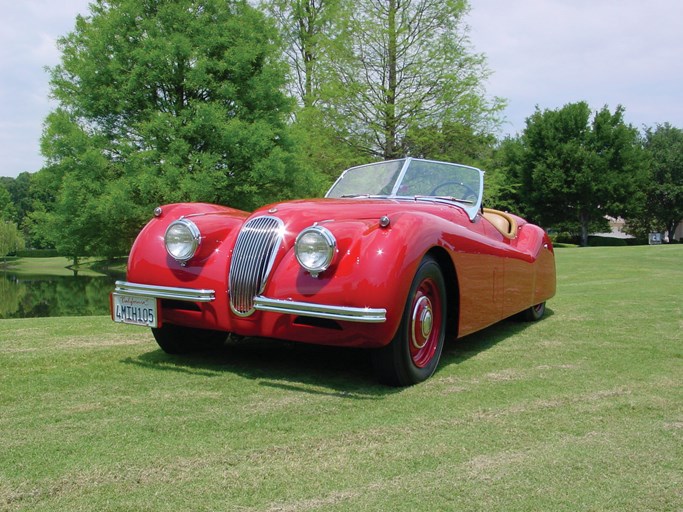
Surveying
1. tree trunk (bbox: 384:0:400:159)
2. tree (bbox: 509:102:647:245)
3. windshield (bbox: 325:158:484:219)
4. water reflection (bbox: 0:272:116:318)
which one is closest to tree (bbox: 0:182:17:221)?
water reflection (bbox: 0:272:116:318)

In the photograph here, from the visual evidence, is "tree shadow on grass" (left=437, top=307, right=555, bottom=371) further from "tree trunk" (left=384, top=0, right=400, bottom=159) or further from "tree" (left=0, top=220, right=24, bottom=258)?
"tree" (left=0, top=220, right=24, bottom=258)

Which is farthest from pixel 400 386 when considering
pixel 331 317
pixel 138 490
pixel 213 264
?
pixel 138 490

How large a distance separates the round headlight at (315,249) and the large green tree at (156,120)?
1278 cm

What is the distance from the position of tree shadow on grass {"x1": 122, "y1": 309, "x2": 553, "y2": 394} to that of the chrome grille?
0.49 meters

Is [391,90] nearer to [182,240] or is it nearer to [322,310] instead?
[182,240]

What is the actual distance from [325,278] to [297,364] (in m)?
1.00

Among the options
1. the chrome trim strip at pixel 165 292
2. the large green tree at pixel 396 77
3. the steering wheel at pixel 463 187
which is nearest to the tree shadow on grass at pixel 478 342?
Answer: the steering wheel at pixel 463 187

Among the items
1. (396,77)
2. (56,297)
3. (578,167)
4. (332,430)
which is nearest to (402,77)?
(396,77)

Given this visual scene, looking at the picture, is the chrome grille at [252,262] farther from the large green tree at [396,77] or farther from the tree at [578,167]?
the tree at [578,167]

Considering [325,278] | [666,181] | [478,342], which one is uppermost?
[666,181]

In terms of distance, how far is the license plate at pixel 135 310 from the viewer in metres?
4.03

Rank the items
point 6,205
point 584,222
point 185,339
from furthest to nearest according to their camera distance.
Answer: point 6,205, point 584,222, point 185,339

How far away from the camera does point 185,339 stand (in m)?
4.50

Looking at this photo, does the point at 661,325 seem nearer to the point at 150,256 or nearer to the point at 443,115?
the point at 150,256
